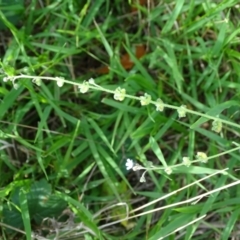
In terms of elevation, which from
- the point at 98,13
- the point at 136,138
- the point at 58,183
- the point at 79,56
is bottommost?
the point at 58,183

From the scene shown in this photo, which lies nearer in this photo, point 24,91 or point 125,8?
point 24,91

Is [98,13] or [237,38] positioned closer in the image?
[237,38]

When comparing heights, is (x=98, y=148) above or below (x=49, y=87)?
below

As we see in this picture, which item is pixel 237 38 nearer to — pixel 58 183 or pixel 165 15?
pixel 165 15

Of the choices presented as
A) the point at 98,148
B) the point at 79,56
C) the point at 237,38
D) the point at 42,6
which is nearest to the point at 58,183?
the point at 98,148

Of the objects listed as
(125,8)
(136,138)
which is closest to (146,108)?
(136,138)

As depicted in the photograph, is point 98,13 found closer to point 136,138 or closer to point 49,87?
point 49,87
